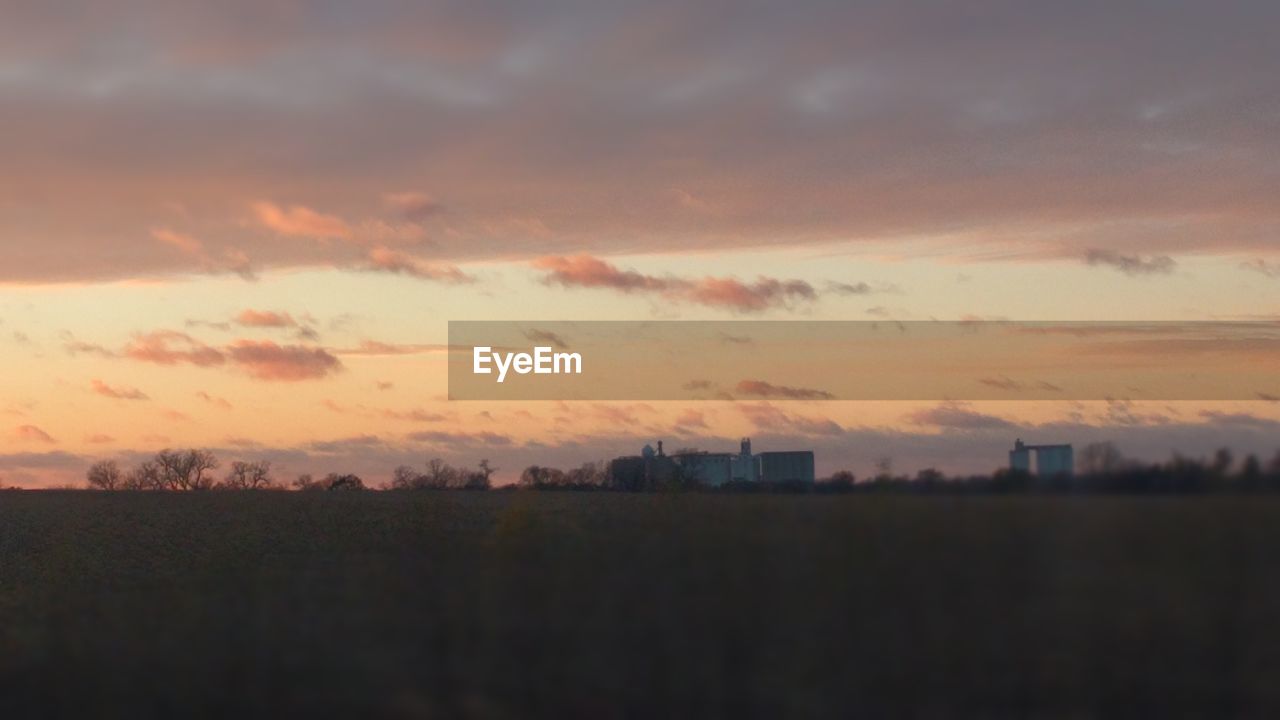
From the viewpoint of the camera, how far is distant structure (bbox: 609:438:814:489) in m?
44.2

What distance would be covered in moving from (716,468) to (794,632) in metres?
46.1

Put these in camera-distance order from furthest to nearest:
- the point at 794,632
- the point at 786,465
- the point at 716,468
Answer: the point at 716,468, the point at 786,465, the point at 794,632

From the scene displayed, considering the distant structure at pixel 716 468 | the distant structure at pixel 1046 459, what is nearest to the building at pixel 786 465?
the distant structure at pixel 716 468

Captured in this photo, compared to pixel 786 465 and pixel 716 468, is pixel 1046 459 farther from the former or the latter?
pixel 716 468

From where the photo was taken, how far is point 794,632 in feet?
41.0

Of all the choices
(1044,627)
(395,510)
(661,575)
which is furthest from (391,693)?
(395,510)

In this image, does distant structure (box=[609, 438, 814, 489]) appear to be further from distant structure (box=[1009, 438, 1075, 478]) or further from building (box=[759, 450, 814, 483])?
distant structure (box=[1009, 438, 1075, 478])

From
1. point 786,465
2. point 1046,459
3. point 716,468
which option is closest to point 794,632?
point 1046,459

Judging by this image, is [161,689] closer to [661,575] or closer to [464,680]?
[464,680]

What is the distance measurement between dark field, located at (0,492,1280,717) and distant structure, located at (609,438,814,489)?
22064 mm

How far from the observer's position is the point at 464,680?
12570 millimetres

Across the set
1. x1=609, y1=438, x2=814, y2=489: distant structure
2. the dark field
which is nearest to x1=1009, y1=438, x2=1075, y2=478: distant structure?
the dark field

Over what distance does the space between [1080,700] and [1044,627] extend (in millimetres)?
830

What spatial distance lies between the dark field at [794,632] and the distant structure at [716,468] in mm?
22064
